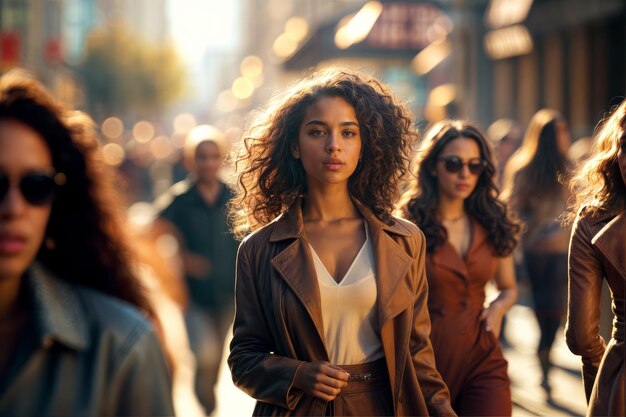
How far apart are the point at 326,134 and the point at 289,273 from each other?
0.59 m

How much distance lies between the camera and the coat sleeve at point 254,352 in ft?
13.3

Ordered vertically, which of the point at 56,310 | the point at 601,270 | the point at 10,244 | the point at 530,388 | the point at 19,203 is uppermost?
the point at 601,270

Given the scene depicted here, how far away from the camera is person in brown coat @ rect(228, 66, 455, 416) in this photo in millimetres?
4078

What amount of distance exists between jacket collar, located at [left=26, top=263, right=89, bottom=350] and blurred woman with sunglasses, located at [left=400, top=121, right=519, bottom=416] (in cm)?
294

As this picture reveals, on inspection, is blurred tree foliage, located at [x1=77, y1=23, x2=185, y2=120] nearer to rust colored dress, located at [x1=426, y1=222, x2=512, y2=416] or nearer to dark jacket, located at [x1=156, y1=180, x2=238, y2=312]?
dark jacket, located at [x1=156, y1=180, x2=238, y2=312]

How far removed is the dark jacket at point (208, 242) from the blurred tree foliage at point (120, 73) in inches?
2706

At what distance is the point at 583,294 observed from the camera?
4.05 m

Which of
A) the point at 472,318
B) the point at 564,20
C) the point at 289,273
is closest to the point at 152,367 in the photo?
the point at 289,273

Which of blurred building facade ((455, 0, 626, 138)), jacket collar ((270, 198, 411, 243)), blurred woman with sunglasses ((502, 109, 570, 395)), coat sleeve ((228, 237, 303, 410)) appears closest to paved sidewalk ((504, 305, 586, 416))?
blurred woman with sunglasses ((502, 109, 570, 395))

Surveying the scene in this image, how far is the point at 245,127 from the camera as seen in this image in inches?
200

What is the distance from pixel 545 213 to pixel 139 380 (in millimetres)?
6647

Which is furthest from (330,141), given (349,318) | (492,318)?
(492,318)

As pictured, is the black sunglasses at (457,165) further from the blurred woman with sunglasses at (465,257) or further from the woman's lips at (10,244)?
the woman's lips at (10,244)

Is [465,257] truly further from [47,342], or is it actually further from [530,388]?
[530,388]
